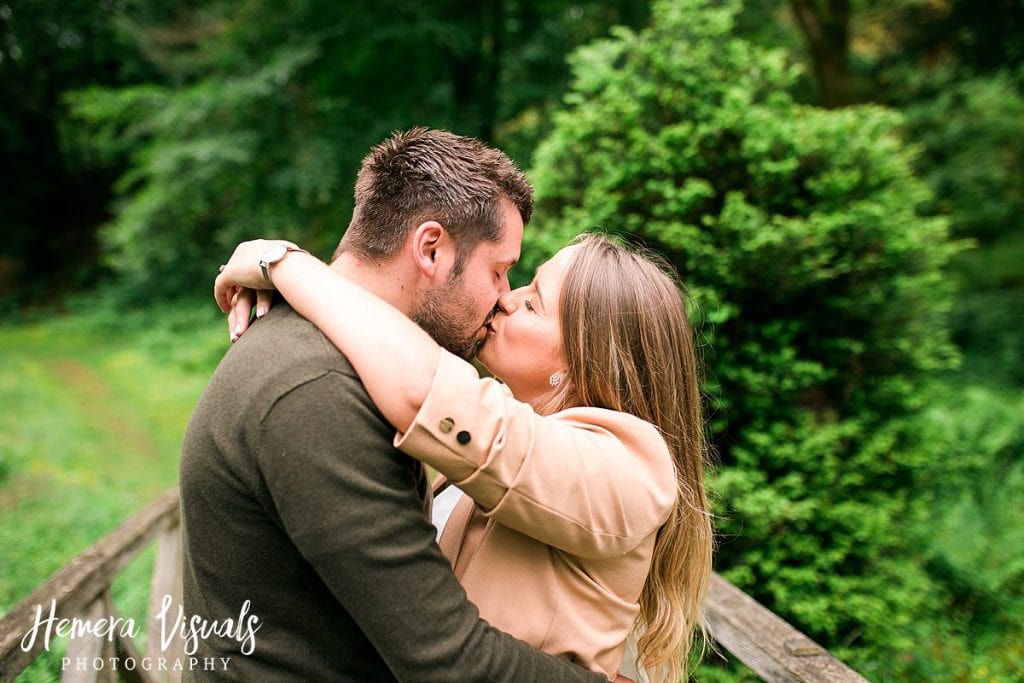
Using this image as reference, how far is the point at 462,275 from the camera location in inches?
81.4

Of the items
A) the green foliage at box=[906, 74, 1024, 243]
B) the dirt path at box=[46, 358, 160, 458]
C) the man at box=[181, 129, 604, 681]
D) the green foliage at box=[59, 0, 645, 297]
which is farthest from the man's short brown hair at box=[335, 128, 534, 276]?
the green foliage at box=[906, 74, 1024, 243]

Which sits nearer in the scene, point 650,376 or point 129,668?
point 650,376

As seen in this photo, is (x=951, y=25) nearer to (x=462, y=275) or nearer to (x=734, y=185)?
(x=734, y=185)

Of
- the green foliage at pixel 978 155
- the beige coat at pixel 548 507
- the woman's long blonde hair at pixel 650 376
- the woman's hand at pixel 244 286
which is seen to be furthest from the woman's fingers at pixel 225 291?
the green foliage at pixel 978 155

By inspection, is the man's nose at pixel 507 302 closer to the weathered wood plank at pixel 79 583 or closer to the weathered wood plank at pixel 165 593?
the weathered wood plank at pixel 79 583

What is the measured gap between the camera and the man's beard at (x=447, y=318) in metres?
2.04

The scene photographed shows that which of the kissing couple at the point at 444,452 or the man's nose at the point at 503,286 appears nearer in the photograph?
the kissing couple at the point at 444,452

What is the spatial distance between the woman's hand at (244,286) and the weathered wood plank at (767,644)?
77.6 inches

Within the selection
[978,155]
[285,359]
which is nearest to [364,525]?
[285,359]

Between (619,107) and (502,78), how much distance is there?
313 inches

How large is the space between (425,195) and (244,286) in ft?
1.77

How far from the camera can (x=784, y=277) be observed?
3898 millimetres

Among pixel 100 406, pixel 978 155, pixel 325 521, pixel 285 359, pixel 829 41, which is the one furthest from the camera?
pixel 100 406

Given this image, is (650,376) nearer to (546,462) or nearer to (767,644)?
(546,462)
